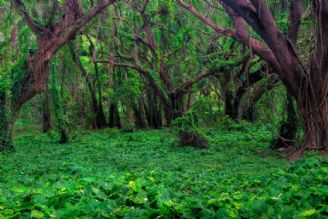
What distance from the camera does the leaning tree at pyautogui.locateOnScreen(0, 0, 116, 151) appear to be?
42.3 ft

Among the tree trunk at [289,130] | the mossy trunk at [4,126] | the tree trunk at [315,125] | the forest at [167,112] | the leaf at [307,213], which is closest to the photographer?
the leaf at [307,213]

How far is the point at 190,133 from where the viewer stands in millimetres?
13281

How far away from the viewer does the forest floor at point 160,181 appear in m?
4.98

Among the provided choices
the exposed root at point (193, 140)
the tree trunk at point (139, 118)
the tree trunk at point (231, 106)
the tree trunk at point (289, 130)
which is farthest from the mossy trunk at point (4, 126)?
the tree trunk at point (231, 106)

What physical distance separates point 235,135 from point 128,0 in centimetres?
A: 555

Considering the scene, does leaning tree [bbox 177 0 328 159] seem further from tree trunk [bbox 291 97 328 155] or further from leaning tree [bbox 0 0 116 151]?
leaning tree [bbox 0 0 116 151]

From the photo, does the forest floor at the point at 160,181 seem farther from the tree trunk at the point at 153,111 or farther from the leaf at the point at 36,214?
the tree trunk at the point at 153,111

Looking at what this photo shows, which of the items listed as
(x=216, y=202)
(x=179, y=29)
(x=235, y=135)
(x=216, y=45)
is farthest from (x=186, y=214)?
(x=216, y=45)

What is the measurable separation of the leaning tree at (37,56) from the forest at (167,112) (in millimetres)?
36

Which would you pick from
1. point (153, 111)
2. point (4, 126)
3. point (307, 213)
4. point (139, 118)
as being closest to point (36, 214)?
point (307, 213)

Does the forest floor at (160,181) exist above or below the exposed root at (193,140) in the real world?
below

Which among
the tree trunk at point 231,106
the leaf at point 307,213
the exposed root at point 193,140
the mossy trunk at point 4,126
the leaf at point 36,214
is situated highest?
the tree trunk at point 231,106

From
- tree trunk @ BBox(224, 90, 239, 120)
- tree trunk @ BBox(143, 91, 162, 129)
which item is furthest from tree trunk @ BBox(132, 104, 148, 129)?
tree trunk @ BBox(224, 90, 239, 120)

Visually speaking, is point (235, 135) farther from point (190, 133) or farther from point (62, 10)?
point (62, 10)
